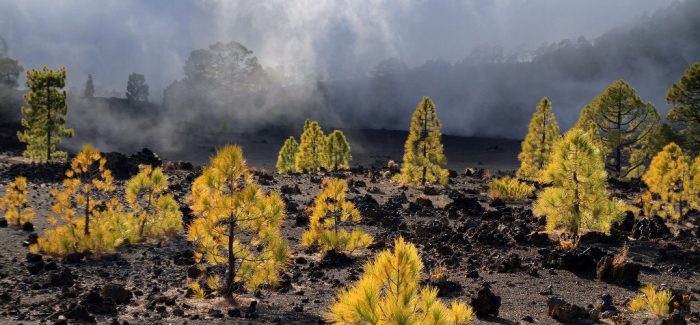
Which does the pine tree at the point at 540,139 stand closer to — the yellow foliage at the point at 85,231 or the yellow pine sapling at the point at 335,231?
the yellow pine sapling at the point at 335,231

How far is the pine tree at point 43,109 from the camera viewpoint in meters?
30.0

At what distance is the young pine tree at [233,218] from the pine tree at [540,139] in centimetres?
2345

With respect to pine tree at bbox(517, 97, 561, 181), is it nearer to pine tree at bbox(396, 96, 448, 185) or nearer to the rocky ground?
pine tree at bbox(396, 96, 448, 185)

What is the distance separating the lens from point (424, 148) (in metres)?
29.1

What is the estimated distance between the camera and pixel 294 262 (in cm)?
1212

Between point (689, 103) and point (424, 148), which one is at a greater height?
point (689, 103)

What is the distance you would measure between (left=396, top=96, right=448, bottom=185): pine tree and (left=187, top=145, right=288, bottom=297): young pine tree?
2039cm

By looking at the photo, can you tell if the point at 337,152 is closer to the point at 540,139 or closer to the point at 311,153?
the point at 311,153

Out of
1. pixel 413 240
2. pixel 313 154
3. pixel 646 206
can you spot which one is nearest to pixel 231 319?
pixel 413 240

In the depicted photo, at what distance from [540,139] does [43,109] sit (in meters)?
A: 29.4

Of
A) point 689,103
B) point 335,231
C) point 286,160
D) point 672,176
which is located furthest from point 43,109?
point 689,103

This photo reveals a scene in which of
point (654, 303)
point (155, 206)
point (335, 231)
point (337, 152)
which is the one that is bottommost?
point (654, 303)

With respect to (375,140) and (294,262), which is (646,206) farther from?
(375,140)

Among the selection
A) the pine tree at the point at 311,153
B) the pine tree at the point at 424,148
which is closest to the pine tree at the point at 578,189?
the pine tree at the point at 424,148
